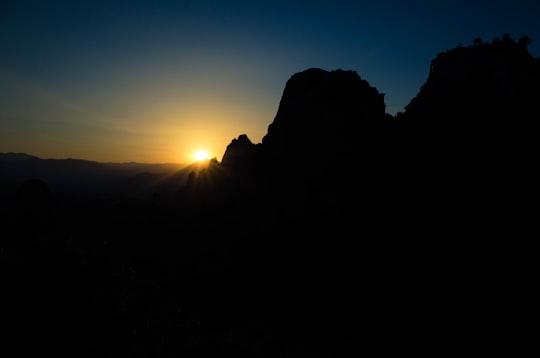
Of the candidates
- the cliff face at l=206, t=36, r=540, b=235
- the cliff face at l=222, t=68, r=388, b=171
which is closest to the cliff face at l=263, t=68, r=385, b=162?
the cliff face at l=222, t=68, r=388, b=171

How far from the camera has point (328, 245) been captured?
159 feet

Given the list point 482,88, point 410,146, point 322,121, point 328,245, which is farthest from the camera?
point 322,121

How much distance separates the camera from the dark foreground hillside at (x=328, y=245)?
1133cm

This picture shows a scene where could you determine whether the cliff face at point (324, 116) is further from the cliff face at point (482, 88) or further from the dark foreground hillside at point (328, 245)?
the cliff face at point (482, 88)

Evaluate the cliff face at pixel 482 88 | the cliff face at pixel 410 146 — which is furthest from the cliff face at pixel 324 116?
the cliff face at pixel 482 88

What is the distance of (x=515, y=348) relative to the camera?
25297mm

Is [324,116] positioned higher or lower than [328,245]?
higher

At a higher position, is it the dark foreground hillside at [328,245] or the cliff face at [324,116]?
the cliff face at [324,116]

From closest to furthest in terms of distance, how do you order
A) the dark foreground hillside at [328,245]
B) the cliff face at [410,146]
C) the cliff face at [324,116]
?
1. the dark foreground hillside at [328,245]
2. the cliff face at [410,146]
3. the cliff face at [324,116]

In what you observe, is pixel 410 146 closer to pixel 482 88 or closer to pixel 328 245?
pixel 482 88

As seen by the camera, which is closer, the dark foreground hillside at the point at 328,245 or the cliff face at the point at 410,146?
the dark foreground hillside at the point at 328,245

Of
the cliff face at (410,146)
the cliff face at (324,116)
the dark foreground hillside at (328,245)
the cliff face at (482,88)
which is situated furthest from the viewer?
the cliff face at (324,116)

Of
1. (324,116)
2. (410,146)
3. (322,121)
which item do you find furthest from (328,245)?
(324,116)

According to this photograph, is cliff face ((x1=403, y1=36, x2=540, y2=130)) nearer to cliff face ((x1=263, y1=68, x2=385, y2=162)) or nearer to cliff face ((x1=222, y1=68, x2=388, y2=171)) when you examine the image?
cliff face ((x1=222, y1=68, x2=388, y2=171))
